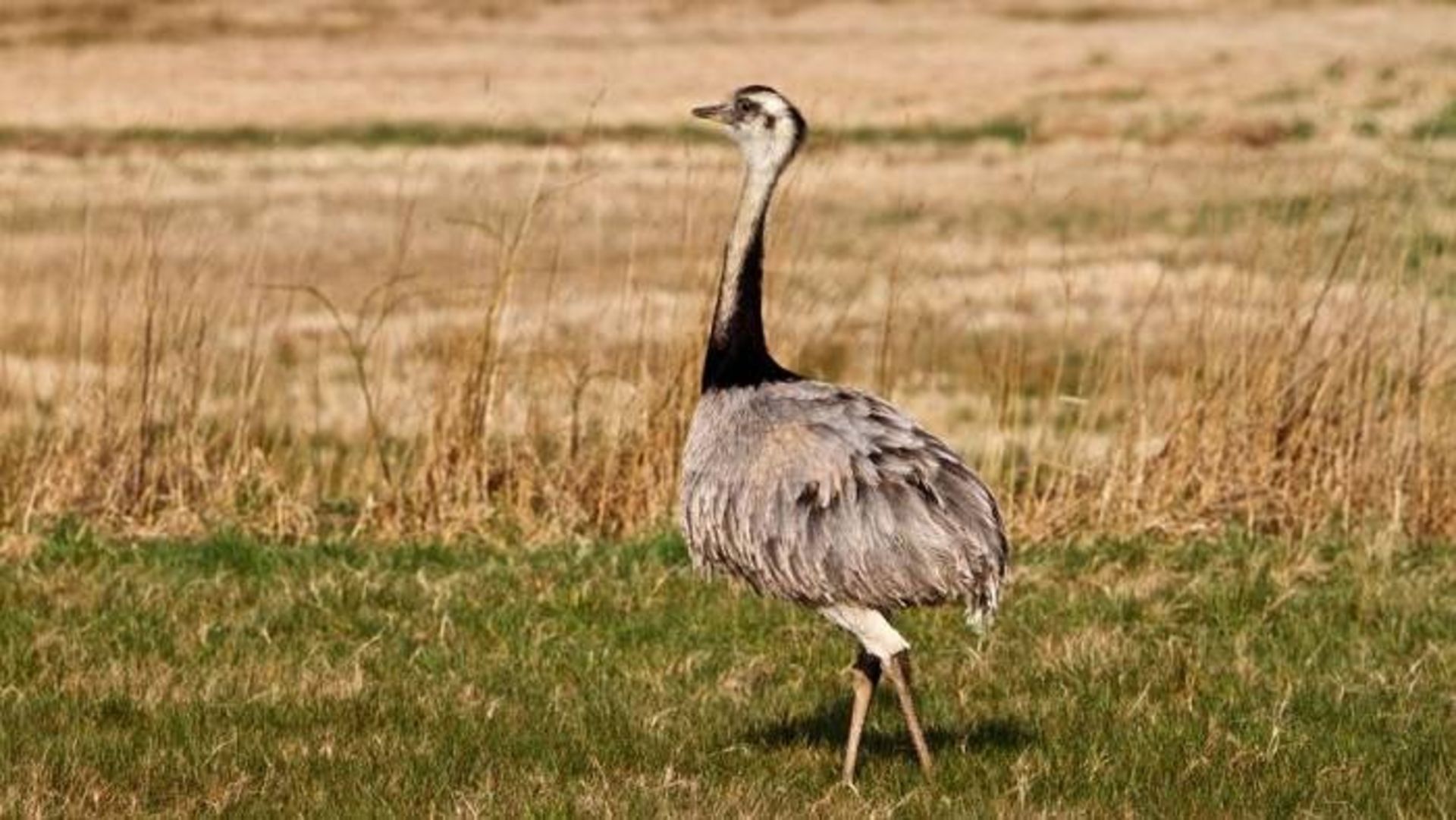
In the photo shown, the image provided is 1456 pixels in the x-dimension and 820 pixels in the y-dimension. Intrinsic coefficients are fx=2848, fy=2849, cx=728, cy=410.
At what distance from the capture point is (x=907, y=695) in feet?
28.4

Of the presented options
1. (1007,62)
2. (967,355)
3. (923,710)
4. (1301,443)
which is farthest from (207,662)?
(1007,62)

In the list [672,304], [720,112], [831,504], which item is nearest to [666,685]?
[831,504]

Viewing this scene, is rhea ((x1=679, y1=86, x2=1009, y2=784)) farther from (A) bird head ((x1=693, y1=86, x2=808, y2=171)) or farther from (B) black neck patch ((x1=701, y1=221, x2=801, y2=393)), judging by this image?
(A) bird head ((x1=693, y1=86, x2=808, y2=171))

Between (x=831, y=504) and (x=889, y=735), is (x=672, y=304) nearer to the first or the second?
(x=889, y=735)

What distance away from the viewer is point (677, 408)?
45.6 feet

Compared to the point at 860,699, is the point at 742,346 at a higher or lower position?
higher

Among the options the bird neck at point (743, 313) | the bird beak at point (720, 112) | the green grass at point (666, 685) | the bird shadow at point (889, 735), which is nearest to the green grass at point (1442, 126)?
the green grass at point (666, 685)

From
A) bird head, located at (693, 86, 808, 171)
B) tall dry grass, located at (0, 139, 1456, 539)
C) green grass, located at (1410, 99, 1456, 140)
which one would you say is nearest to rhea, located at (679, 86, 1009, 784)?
bird head, located at (693, 86, 808, 171)

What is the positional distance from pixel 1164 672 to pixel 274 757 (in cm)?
337

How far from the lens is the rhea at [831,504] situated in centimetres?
845

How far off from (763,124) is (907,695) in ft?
6.40

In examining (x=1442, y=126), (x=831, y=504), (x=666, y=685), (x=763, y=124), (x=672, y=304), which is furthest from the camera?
(x=1442, y=126)

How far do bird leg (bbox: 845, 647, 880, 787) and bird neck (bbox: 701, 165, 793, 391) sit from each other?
0.94m

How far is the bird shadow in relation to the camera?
9.42m
